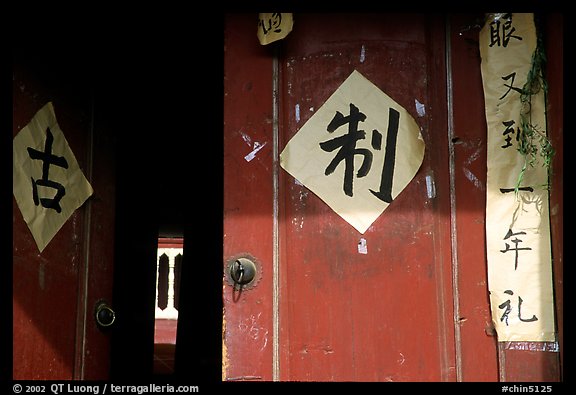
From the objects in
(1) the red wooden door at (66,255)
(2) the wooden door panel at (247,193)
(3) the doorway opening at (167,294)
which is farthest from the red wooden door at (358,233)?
(3) the doorway opening at (167,294)

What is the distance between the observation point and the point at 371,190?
2.60 meters

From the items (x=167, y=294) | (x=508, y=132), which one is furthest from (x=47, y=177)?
(x=167, y=294)

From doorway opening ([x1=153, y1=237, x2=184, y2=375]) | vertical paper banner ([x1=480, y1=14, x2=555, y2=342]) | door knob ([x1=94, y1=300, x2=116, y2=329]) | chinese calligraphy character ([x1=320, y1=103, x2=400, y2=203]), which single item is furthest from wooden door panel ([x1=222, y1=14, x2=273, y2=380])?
doorway opening ([x1=153, y1=237, x2=184, y2=375])

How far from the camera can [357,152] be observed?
261 centimetres

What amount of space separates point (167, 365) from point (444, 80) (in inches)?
151

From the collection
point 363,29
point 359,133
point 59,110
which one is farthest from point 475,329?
point 59,110

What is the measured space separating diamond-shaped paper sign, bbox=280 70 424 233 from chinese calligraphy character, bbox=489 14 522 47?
0.44 m

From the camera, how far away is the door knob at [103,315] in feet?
10.6

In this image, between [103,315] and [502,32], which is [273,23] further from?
[103,315]

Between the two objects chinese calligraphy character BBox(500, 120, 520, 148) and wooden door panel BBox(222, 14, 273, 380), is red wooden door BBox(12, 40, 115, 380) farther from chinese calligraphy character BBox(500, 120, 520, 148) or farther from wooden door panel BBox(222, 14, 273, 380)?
chinese calligraphy character BBox(500, 120, 520, 148)

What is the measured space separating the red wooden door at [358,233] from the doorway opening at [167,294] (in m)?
3.84
